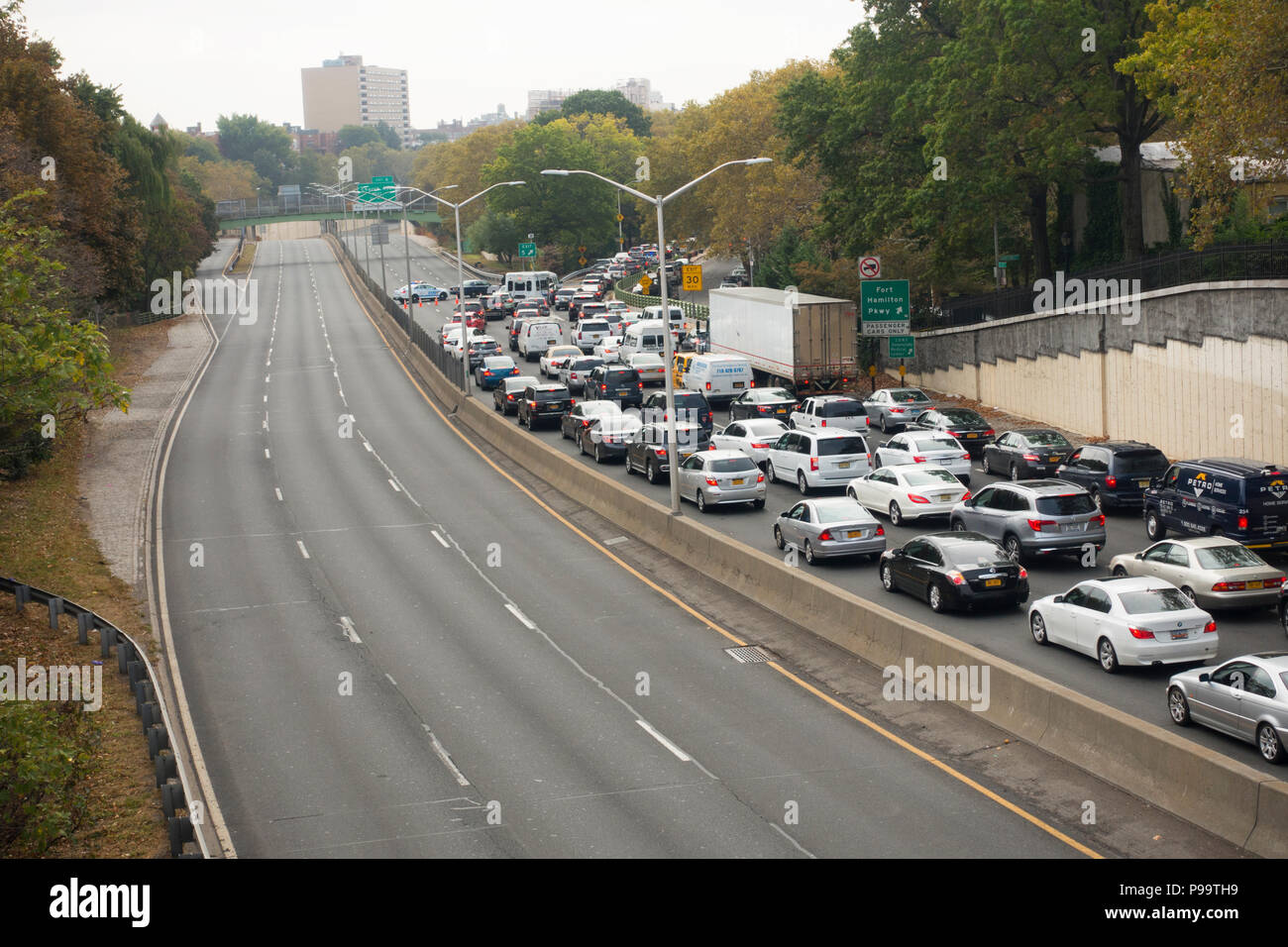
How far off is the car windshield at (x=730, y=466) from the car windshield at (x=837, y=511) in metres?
5.13

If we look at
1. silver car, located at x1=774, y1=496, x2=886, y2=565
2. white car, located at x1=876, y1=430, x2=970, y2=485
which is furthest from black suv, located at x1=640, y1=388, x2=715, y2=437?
silver car, located at x1=774, y1=496, x2=886, y2=565

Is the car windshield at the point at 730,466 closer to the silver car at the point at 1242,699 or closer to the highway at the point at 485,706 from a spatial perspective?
the highway at the point at 485,706

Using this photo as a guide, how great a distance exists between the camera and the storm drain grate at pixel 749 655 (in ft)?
73.4

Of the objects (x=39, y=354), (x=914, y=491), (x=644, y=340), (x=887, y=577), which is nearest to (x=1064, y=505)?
(x=887, y=577)

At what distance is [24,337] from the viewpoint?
21.0 meters

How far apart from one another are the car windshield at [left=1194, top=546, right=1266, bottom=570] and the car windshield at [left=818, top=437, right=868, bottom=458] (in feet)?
39.3

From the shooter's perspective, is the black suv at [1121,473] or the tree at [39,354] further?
the black suv at [1121,473]

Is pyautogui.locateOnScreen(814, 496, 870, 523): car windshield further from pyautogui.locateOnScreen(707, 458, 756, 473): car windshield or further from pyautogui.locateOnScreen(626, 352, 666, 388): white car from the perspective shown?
pyautogui.locateOnScreen(626, 352, 666, 388): white car

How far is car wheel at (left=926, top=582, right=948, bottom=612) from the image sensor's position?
23.0 metres

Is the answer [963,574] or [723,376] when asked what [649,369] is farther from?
[963,574]

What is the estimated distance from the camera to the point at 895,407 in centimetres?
4244

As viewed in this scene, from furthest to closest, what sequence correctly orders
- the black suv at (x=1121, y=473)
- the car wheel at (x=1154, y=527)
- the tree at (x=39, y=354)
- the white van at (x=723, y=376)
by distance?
the white van at (x=723, y=376)
the black suv at (x=1121, y=473)
the car wheel at (x=1154, y=527)
the tree at (x=39, y=354)

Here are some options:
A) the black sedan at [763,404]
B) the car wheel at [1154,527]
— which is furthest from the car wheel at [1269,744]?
the black sedan at [763,404]

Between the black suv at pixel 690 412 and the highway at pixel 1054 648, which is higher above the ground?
the black suv at pixel 690 412
